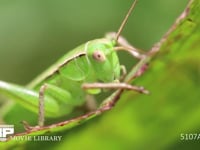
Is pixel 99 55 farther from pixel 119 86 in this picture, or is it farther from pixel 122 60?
pixel 119 86

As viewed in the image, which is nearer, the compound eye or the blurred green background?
the blurred green background

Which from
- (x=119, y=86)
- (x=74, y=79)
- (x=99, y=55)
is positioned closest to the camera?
(x=119, y=86)

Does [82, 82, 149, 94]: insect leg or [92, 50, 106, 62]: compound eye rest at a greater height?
[92, 50, 106, 62]: compound eye

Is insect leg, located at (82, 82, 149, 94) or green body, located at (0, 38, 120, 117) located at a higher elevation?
green body, located at (0, 38, 120, 117)

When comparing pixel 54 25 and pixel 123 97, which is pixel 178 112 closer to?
pixel 123 97

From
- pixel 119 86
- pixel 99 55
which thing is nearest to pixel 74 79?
pixel 99 55

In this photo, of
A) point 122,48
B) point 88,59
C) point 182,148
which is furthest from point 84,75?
point 182,148
